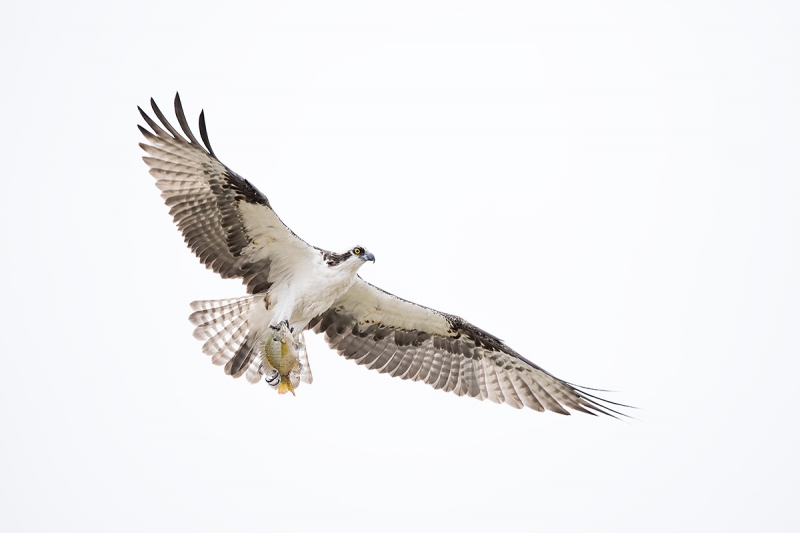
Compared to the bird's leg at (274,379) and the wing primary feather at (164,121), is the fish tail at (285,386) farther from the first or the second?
the wing primary feather at (164,121)

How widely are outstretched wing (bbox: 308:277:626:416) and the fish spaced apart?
78 centimetres

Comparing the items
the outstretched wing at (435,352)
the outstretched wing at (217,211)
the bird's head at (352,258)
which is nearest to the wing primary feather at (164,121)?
the outstretched wing at (217,211)

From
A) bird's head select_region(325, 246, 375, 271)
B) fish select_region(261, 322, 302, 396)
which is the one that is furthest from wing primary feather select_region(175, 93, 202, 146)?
fish select_region(261, 322, 302, 396)

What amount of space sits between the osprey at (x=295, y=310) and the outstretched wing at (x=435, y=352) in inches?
0.5

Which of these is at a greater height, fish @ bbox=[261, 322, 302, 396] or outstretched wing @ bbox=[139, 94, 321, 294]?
outstretched wing @ bbox=[139, 94, 321, 294]

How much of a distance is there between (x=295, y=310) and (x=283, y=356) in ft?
1.83

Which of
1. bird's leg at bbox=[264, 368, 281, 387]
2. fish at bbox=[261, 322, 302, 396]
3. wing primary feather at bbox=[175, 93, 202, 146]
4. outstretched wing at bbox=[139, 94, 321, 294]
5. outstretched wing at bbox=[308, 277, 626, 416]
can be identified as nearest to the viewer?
wing primary feather at bbox=[175, 93, 202, 146]

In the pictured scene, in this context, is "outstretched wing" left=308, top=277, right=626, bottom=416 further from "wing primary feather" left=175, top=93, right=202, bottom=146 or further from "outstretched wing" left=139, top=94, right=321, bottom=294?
"wing primary feather" left=175, top=93, right=202, bottom=146

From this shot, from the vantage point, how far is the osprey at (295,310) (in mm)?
10828

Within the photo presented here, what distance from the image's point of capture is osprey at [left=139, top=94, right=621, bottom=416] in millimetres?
10828

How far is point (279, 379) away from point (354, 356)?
3.85 ft

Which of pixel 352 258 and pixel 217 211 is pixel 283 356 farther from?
pixel 217 211

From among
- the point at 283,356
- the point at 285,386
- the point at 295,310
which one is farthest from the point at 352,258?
the point at 285,386

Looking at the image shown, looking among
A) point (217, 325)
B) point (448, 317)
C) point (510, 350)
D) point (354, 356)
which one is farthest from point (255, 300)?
point (510, 350)
